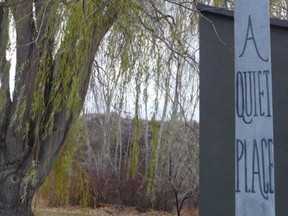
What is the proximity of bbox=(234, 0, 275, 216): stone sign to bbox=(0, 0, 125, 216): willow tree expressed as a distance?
3035mm

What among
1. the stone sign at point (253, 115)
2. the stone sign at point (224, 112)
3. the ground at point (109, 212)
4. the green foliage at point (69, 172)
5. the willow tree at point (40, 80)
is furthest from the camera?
the ground at point (109, 212)

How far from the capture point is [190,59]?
585 cm

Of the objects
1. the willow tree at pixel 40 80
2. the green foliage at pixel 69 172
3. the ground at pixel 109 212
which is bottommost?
the ground at pixel 109 212

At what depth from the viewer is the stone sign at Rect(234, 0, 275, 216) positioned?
216 cm

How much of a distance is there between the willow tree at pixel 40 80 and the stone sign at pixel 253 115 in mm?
3035

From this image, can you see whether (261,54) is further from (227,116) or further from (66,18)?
(66,18)

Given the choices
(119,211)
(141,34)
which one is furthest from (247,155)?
(119,211)

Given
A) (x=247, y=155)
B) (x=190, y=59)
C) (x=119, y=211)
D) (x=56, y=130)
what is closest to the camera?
(x=247, y=155)

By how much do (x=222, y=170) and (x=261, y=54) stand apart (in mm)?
2507

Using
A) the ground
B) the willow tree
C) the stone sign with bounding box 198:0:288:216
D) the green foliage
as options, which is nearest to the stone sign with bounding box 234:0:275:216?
the stone sign with bounding box 198:0:288:216

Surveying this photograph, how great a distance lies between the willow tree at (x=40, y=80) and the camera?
5.59m

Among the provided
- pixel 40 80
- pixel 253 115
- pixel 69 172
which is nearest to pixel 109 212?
pixel 69 172

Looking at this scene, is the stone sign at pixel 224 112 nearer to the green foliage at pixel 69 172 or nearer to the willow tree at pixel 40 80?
the willow tree at pixel 40 80

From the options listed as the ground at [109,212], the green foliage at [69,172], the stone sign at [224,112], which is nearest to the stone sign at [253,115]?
the stone sign at [224,112]
